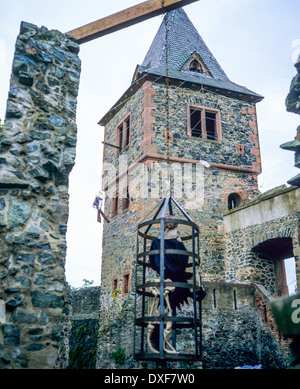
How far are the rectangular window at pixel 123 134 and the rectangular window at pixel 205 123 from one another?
2615 millimetres

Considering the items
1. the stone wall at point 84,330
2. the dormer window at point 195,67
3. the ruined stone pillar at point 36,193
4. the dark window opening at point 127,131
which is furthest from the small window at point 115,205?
the ruined stone pillar at point 36,193

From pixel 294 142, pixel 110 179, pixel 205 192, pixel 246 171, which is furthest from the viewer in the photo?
pixel 110 179

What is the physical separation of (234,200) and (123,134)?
5.32m

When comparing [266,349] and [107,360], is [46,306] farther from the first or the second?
[107,360]

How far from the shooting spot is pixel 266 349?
12.0 m

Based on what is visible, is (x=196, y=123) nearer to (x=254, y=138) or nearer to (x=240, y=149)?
(x=240, y=149)

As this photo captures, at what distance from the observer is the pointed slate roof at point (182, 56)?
16.9 m

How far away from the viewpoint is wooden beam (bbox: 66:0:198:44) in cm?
622

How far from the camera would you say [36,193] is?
15.4ft

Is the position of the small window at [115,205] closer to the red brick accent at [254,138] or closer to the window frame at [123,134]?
the window frame at [123,134]

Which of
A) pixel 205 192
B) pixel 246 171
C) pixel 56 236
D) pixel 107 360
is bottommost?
pixel 107 360

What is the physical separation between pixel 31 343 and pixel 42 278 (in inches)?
25.4

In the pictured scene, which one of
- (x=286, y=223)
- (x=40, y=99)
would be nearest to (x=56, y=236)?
(x=40, y=99)

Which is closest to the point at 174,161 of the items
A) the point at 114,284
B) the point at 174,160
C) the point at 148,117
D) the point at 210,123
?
the point at 174,160
